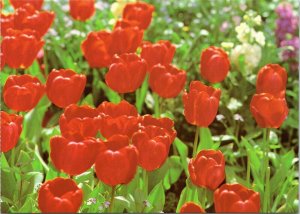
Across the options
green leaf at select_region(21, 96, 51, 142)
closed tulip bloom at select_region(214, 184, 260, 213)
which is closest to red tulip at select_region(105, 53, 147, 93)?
green leaf at select_region(21, 96, 51, 142)

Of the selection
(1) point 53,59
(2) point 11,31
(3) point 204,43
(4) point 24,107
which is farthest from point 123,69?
(3) point 204,43

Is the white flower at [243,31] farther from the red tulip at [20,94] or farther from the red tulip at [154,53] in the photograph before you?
the red tulip at [20,94]

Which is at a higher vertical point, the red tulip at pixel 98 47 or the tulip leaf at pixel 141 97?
the red tulip at pixel 98 47

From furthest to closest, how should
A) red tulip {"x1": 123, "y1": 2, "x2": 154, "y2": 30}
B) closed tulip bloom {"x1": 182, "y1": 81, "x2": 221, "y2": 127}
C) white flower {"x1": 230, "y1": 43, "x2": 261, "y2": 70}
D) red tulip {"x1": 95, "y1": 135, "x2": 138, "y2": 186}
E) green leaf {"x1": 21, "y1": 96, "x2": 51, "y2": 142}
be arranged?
1. white flower {"x1": 230, "y1": 43, "x2": 261, "y2": 70}
2. red tulip {"x1": 123, "y1": 2, "x2": 154, "y2": 30}
3. green leaf {"x1": 21, "y1": 96, "x2": 51, "y2": 142}
4. closed tulip bloom {"x1": 182, "y1": 81, "x2": 221, "y2": 127}
5. red tulip {"x1": 95, "y1": 135, "x2": 138, "y2": 186}

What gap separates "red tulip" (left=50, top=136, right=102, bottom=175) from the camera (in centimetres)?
201

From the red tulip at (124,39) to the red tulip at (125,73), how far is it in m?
0.37

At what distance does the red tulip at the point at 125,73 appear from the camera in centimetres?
263

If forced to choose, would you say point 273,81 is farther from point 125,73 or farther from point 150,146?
point 150,146

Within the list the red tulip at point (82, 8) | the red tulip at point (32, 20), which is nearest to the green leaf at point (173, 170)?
the red tulip at point (32, 20)

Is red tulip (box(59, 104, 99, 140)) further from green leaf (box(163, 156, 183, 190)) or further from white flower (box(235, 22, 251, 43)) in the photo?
white flower (box(235, 22, 251, 43))

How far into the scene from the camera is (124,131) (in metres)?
2.23

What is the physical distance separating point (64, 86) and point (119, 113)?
0.95 feet

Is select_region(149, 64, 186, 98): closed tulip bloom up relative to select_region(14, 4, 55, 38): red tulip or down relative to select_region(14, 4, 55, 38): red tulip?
down

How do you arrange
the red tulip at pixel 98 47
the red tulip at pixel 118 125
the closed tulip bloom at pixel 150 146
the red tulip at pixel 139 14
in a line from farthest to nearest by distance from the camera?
the red tulip at pixel 139 14
the red tulip at pixel 98 47
the red tulip at pixel 118 125
the closed tulip bloom at pixel 150 146
